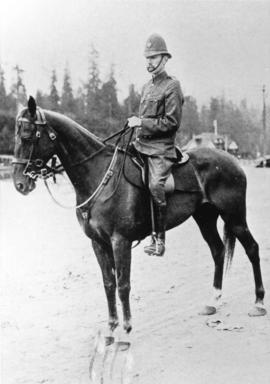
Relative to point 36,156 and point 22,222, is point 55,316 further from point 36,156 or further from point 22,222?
point 22,222

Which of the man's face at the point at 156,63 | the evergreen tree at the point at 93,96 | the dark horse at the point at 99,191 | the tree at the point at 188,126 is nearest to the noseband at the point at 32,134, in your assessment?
the dark horse at the point at 99,191

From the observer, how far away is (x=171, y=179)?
517 cm

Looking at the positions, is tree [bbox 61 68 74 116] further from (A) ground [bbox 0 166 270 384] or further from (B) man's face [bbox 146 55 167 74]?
(B) man's face [bbox 146 55 167 74]

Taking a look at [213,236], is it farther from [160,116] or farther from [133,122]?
[133,122]

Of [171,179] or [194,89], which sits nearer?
[171,179]

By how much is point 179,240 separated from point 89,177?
5.03 metres

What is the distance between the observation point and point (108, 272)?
500cm

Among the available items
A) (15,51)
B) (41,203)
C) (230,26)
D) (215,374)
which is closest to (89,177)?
(215,374)

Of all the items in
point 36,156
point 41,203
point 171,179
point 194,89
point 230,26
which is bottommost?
point 41,203

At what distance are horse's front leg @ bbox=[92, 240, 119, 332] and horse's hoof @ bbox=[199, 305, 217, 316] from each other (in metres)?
1.15

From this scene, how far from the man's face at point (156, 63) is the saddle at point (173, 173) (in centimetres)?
83

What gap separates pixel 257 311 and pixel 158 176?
80.3 inches

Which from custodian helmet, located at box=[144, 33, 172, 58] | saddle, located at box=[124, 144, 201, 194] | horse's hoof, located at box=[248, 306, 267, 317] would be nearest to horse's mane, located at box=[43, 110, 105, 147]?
saddle, located at box=[124, 144, 201, 194]

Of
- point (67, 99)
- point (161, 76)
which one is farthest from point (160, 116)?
point (67, 99)
